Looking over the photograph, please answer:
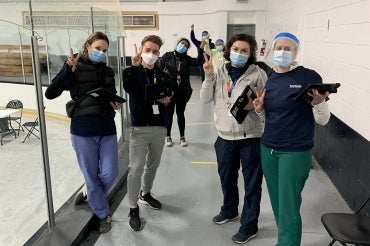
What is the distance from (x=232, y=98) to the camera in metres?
2.52

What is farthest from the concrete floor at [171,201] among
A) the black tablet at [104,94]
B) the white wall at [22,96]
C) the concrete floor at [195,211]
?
the white wall at [22,96]

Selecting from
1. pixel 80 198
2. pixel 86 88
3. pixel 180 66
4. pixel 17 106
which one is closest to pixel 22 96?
pixel 17 106

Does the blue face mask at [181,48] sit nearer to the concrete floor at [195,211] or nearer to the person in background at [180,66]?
the person in background at [180,66]

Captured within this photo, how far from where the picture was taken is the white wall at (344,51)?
9.35 feet

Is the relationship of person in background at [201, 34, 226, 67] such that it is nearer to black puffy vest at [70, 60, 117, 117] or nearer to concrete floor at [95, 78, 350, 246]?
black puffy vest at [70, 60, 117, 117]

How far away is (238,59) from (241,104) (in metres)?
0.36

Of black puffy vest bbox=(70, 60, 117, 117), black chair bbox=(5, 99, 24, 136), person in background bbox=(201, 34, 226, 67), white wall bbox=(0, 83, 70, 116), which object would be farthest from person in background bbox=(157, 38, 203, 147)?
black chair bbox=(5, 99, 24, 136)

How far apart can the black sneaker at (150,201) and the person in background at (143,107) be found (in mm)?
343

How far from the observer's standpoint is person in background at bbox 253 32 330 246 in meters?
2.13

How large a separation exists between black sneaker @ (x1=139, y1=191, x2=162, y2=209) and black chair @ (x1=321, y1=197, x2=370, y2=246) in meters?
1.61

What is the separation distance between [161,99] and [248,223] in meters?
1.26

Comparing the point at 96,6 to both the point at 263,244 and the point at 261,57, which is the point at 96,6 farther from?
the point at 261,57

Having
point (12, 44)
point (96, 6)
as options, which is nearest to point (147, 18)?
point (12, 44)

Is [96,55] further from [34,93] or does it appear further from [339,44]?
[339,44]
